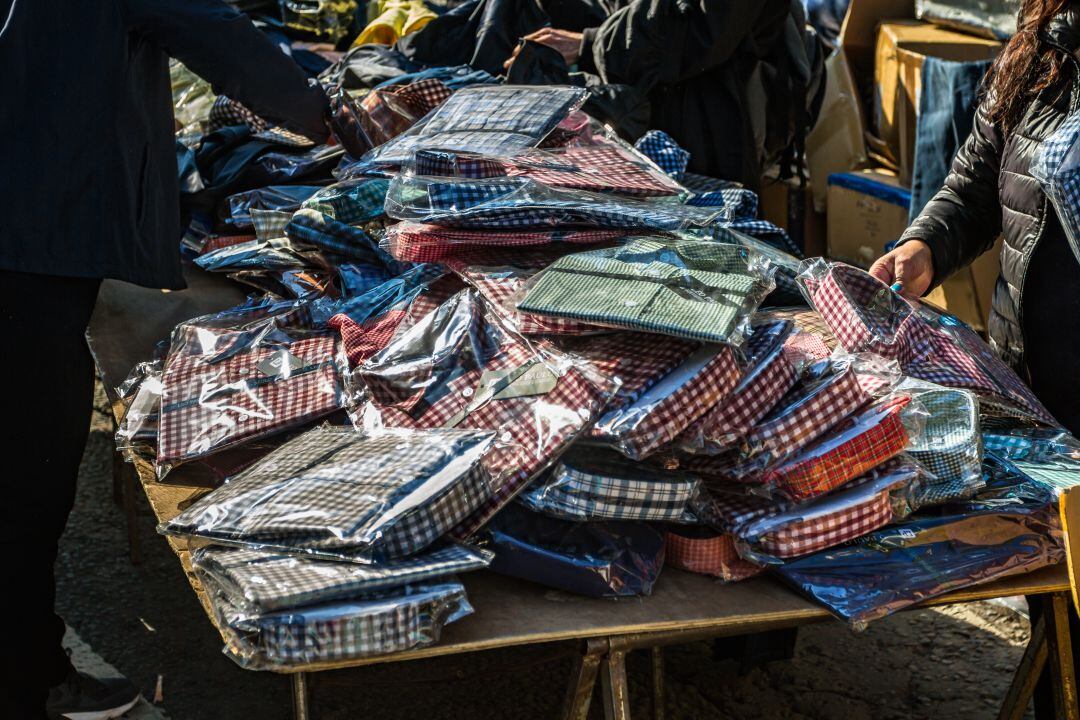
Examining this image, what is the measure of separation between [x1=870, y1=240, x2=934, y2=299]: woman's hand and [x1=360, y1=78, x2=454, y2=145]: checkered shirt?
4.08 ft

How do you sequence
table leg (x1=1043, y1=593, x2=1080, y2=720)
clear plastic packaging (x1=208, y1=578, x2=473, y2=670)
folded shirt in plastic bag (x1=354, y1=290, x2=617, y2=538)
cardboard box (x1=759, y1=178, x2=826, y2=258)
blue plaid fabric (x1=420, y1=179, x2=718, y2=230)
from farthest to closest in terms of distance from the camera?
cardboard box (x1=759, y1=178, x2=826, y2=258)
blue plaid fabric (x1=420, y1=179, x2=718, y2=230)
table leg (x1=1043, y1=593, x2=1080, y2=720)
folded shirt in plastic bag (x1=354, y1=290, x2=617, y2=538)
clear plastic packaging (x1=208, y1=578, x2=473, y2=670)

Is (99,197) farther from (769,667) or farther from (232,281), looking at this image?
(769,667)

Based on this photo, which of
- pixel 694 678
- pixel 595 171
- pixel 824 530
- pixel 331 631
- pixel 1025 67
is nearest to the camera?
pixel 331 631

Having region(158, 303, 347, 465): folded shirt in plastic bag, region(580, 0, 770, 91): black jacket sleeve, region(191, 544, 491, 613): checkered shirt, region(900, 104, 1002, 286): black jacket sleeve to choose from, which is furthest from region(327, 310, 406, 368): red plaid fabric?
region(580, 0, 770, 91): black jacket sleeve

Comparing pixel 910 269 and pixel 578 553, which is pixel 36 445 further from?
pixel 910 269

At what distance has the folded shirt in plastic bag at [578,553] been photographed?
1482 millimetres

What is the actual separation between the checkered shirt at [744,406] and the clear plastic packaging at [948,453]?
0.70ft

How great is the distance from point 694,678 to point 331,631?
1519mm

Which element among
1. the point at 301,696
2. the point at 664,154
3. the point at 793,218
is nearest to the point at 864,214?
the point at 793,218

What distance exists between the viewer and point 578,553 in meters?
1.50

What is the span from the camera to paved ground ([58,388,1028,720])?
8.20 ft

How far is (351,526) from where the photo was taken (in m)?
1.35

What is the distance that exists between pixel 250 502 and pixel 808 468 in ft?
2.54

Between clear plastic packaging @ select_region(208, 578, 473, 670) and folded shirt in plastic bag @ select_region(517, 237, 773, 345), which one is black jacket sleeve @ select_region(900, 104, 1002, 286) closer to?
folded shirt in plastic bag @ select_region(517, 237, 773, 345)
